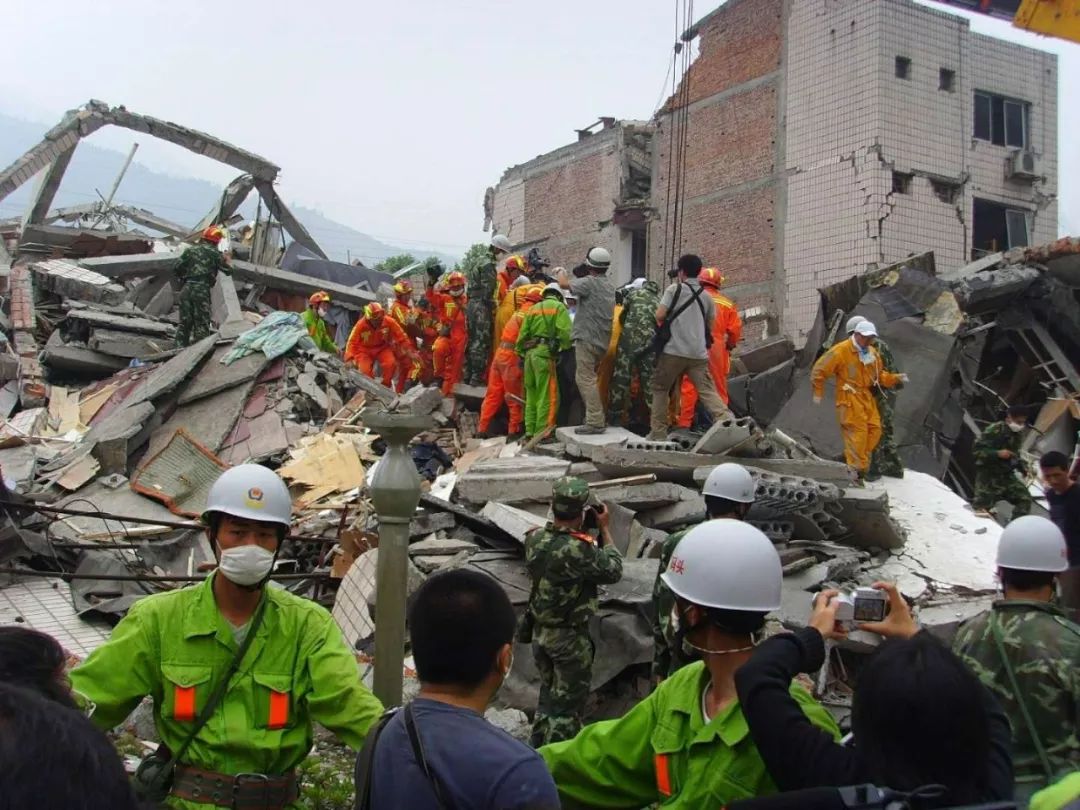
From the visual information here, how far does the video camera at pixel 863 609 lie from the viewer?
2.46 m

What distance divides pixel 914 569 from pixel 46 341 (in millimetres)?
13103

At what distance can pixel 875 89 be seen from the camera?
17562mm

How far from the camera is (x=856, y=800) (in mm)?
1851

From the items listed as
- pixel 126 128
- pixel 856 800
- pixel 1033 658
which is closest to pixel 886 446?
pixel 1033 658

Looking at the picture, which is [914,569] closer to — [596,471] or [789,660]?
[596,471]

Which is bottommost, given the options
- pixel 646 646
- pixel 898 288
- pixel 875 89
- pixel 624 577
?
pixel 646 646

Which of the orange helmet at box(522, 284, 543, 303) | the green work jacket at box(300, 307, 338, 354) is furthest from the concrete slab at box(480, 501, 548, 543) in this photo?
the green work jacket at box(300, 307, 338, 354)

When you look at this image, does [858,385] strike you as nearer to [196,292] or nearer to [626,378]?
[626,378]

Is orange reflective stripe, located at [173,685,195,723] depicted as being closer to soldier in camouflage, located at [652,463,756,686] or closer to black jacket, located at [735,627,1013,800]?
black jacket, located at [735,627,1013,800]

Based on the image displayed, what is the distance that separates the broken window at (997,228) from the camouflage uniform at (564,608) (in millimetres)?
16083

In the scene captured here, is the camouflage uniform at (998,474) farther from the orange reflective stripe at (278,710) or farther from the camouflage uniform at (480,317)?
the orange reflective stripe at (278,710)

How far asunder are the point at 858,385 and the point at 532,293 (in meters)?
3.51

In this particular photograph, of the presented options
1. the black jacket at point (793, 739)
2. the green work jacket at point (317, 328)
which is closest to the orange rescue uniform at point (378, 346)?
the green work jacket at point (317, 328)

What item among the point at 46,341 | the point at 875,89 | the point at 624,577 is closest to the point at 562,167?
the point at 875,89
